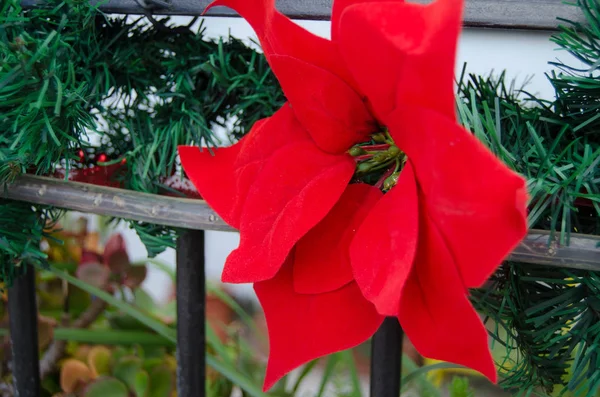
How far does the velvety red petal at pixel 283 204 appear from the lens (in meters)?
0.16

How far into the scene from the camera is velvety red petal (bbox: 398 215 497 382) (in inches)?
5.2

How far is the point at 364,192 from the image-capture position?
0.17 m

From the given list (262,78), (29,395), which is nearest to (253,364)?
(29,395)

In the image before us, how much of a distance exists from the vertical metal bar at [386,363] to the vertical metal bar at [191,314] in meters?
0.09

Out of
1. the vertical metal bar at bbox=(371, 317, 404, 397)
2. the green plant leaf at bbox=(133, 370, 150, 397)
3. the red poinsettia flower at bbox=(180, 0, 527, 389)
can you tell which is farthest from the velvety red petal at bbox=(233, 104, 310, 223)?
the green plant leaf at bbox=(133, 370, 150, 397)

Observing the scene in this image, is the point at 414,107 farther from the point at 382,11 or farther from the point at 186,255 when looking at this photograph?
the point at 186,255

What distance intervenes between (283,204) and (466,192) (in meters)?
0.06

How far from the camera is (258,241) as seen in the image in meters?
0.16

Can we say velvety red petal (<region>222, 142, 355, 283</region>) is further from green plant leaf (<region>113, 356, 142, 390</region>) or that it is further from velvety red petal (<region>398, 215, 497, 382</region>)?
green plant leaf (<region>113, 356, 142, 390</region>)

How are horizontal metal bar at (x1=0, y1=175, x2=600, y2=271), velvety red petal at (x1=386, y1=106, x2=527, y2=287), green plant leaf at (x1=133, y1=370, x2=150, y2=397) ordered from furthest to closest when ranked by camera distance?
green plant leaf at (x1=133, y1=370, x2=150, y2=397) < horizontal metal bar at (x1=0, y1=175, x2=600, y2=271) < velvety red petal at (x1=386, y1=106, x2=527, y2=287)

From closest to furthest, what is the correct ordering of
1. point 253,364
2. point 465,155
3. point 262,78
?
point 465,155
point 262,78
point 253,364

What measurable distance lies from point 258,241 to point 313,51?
0.19 ft

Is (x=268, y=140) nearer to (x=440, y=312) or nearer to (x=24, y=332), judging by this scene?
(x=440, y=312)

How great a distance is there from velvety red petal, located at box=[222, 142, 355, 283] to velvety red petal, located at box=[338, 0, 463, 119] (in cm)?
4
